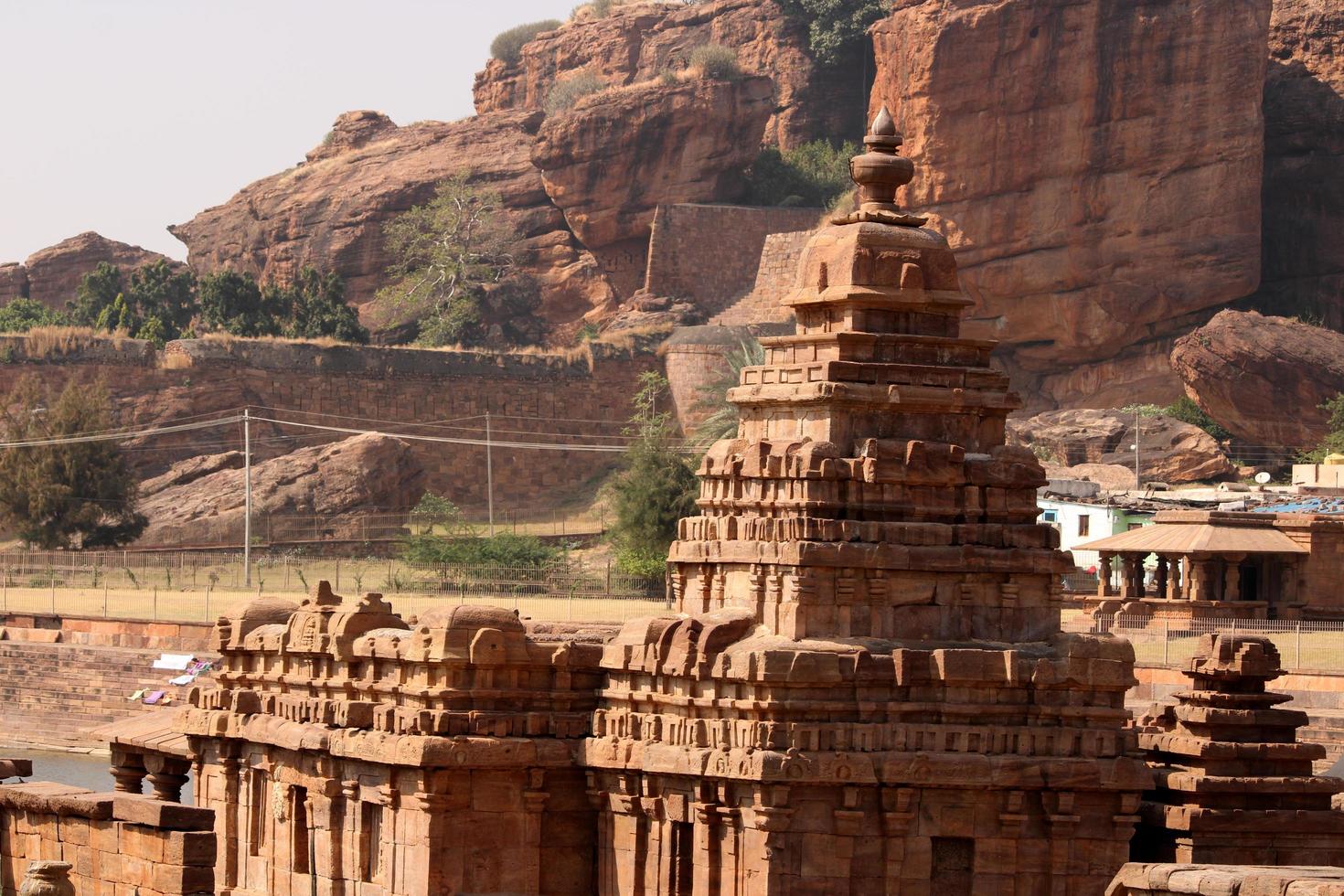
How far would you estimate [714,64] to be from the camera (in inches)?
3027

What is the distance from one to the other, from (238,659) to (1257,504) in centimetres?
2750

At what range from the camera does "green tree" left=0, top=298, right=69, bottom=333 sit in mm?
77562

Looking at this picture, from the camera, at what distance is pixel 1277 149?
68062 millimetres

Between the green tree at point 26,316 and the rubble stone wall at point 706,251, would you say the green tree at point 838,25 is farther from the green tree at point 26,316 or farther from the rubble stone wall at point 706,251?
the green tree at point 26,316

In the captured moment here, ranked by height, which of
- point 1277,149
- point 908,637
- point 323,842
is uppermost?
point 1277,149

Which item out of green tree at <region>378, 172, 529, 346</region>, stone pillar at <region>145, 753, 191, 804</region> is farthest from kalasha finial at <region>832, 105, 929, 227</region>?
green tree at <region>378, 172, 529, 346</region>

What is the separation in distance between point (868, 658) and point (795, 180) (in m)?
56.0

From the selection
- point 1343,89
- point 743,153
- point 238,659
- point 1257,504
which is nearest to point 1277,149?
point 1343,89

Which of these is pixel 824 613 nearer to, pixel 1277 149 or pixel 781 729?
pixel 781 729

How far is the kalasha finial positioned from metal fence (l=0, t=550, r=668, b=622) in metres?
18.8

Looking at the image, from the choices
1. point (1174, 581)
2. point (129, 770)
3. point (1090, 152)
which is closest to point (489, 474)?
point (1090, 152)

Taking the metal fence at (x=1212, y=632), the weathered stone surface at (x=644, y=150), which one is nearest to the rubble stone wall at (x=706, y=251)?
the weathered stone surface at (x=644, y=150)

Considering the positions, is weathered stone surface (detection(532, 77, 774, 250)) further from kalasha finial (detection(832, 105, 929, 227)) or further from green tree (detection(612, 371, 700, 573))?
kalasha finial (detection(832, 105, 929, 227))

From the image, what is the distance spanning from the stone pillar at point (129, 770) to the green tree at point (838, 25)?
53328 millimetres
